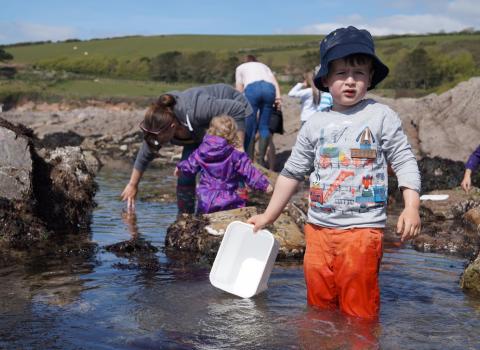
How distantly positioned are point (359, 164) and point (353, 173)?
6 cm

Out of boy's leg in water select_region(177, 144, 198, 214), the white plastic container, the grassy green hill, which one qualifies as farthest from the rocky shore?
the grassy green hill

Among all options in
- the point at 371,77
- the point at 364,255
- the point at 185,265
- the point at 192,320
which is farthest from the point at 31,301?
the point at 371,77

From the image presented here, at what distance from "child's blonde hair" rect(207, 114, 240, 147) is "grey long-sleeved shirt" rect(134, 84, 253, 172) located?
0.21 m

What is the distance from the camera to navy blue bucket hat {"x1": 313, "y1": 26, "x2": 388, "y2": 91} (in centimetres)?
411

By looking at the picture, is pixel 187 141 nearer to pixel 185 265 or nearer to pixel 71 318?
pixel 185 265

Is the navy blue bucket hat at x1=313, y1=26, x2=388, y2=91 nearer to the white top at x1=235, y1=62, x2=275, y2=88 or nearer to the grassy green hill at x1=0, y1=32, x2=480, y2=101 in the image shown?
the white top at x1=235, y1=62, x2=275, y2=88

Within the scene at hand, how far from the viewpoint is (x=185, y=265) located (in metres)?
6.05

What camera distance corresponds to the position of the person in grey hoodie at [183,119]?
6875mm

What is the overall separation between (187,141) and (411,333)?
12.1 feet

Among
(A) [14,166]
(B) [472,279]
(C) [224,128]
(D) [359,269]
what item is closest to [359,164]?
(D) [359,269]

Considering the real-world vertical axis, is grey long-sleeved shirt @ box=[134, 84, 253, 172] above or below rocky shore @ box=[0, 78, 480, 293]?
above

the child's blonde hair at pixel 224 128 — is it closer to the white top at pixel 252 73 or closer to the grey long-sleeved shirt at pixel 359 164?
the grey long-sleeved shirt at pixel 359 164

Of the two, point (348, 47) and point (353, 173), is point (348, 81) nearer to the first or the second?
point (348, 47)

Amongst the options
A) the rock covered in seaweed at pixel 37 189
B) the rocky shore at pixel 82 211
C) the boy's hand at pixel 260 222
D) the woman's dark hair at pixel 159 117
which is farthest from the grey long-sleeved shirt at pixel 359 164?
the rock covered in seaweed at pixel 37 189
